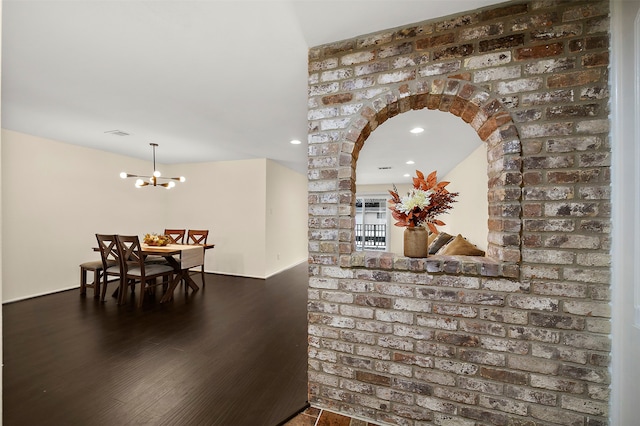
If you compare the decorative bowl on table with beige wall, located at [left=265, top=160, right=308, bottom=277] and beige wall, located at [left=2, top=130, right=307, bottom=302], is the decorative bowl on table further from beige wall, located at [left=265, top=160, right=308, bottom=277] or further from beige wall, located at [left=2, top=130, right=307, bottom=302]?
beige wall, located at [left=265, top=160, right=308, bottom=277]

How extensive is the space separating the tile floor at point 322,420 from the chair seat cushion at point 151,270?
2816 millimetres

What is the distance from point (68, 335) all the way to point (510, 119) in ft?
12.9

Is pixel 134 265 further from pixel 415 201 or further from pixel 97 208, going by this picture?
pixel 415 201

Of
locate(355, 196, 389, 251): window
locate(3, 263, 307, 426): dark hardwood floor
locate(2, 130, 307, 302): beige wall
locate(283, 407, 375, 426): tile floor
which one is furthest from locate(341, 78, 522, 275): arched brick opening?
locate(355, 196, 389, 251): window

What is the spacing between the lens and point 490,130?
4.98 feet

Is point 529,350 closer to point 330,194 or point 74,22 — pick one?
point 330,194

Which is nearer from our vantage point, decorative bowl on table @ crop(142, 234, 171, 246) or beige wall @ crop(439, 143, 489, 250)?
beige wall @ crop(439, 143, 489, 250)

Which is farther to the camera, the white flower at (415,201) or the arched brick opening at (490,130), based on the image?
the white flower at (415,201)

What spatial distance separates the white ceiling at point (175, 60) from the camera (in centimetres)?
151

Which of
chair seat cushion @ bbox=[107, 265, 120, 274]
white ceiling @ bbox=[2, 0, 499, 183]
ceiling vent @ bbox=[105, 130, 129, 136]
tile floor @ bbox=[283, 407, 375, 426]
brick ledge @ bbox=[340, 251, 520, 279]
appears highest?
white ceiling @ bbox=[2, 0, 499, 183]

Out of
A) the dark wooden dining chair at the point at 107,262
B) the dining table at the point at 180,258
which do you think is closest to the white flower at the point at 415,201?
the dining table at the point at 180,258

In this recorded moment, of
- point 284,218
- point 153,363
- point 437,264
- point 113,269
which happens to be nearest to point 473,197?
point 437,264

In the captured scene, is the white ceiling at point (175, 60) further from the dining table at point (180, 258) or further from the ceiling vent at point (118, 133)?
the dining table at point (180, 258)

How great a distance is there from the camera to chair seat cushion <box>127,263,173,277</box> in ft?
11.7
